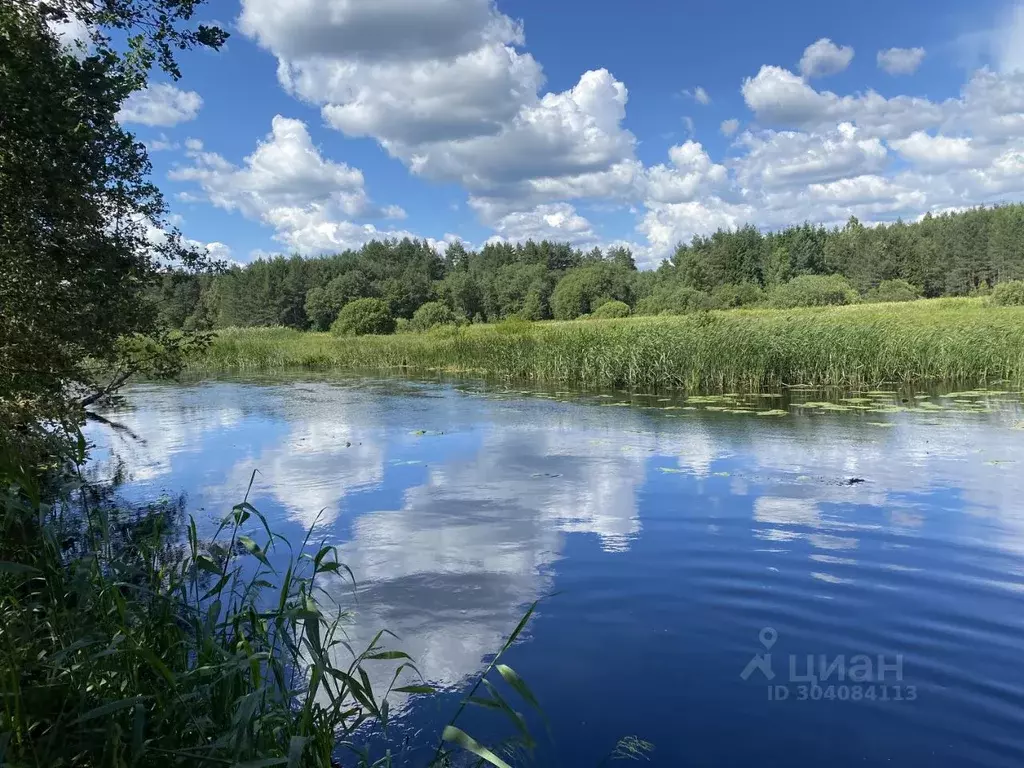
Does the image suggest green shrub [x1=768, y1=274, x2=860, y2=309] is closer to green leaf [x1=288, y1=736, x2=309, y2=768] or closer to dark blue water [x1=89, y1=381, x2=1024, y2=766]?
dark blue water [x1=89, y1=381, x2=1024, y2=766]

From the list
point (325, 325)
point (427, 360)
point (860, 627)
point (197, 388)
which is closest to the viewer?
point (860, 627)

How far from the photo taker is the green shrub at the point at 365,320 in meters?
45.1

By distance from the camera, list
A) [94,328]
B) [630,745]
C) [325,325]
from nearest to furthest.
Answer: [630,745]
[94,328]
[325,325]

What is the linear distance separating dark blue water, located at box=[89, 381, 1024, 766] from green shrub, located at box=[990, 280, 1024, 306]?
23.2 m

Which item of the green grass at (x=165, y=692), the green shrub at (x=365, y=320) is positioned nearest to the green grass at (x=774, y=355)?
the green grass at (x=165, y=692)

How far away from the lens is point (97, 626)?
9.99ft

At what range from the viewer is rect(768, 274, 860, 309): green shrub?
4544 centimetres

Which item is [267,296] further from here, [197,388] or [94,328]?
[94,328]

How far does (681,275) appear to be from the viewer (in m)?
69.0

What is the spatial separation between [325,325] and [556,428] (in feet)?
180

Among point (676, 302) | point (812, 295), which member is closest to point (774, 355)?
point (812, 295)

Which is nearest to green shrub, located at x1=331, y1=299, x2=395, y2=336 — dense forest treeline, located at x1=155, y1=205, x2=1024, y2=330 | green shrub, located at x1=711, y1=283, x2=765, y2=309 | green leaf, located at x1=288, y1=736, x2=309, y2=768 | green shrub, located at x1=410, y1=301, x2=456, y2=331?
green shrub, located at x1=410, y1=301, x2=456, y2=331

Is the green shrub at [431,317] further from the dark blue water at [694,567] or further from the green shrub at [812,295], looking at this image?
the dark blue water at [694,567]

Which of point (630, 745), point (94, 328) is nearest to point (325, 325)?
point (94, 328)
